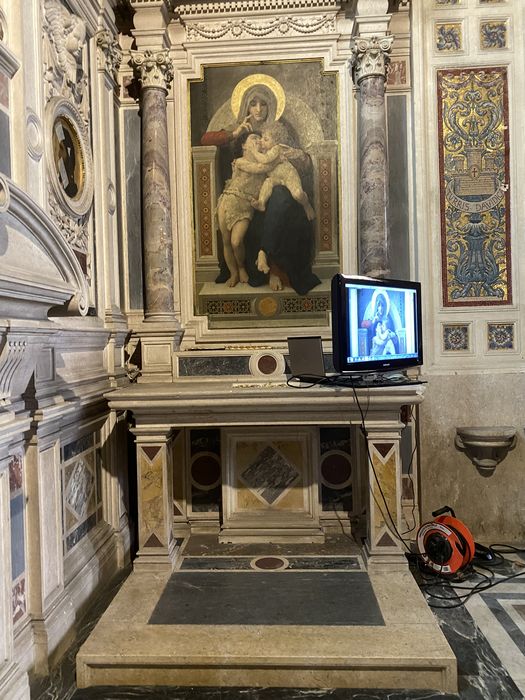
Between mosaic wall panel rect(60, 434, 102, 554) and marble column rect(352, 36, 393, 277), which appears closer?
mosaic wall panel rect(60, 434, 102, 554)

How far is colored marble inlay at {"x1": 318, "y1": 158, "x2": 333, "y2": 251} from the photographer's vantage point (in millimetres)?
4492

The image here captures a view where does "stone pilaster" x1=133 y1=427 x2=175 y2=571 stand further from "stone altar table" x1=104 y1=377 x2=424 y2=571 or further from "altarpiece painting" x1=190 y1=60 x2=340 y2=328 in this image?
"altarpiece painting" x1=190 y1=60 x2=340 y2=328

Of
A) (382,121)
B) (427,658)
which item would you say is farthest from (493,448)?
(382,121)

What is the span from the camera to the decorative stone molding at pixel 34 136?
295cm

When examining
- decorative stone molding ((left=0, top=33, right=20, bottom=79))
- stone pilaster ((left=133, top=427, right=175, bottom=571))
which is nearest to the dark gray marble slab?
stone pilaster ((left=133, top=427, right=175, bottom=571))

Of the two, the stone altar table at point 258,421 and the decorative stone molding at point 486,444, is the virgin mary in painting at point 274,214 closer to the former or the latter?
the stone altar table at point 258,421

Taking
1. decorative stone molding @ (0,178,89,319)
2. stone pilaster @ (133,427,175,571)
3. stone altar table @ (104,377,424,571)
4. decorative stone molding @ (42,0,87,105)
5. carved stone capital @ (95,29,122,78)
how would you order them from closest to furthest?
decorative stone molding @ (0,178,89,319) < decorative stone molding @ (42,0,87,105) < stone altar table @ (104,377,424,571) < stone pilaster @ (133,427,175,571) < carved stone capital @ (95,29,122,78)

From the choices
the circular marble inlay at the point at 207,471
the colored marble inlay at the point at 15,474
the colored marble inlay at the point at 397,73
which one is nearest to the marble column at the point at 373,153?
the colored marble inlay at the point at 397,73

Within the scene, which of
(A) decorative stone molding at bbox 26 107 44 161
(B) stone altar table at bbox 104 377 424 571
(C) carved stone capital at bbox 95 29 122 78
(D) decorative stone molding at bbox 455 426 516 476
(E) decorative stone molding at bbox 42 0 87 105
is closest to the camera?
(A) decorative stone molding at bbox 26 107 44 161

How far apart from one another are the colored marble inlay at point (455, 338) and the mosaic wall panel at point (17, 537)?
3191 mm

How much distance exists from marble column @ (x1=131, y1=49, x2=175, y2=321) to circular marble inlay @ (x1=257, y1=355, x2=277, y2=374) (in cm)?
79

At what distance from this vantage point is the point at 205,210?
14.9ft

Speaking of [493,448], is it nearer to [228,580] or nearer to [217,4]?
[228,580]

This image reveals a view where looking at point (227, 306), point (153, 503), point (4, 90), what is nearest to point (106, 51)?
point (4, 90)
